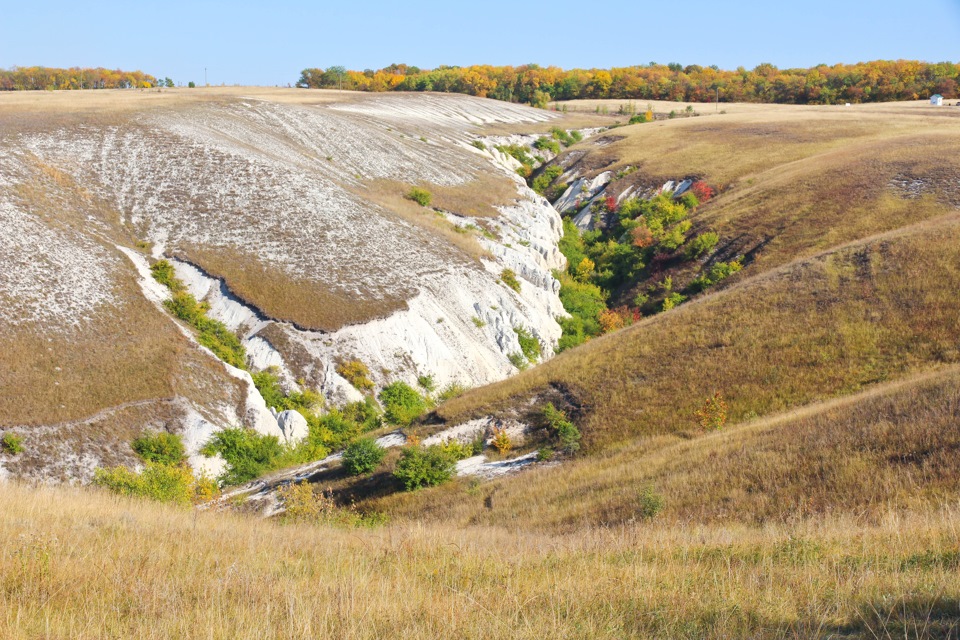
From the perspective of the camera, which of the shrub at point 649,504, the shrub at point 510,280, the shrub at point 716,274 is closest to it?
the shrub at point 649,504

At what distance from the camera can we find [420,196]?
2320 inches

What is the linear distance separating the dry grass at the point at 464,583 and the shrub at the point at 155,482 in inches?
483

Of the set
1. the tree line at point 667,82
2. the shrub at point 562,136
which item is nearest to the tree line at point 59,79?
the tree line at point 667,82

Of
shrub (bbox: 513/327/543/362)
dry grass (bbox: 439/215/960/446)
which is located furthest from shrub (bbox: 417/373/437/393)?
shrub (bbox: 513/327/543/362)

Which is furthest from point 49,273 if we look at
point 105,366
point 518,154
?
point 518,154

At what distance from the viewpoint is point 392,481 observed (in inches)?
945

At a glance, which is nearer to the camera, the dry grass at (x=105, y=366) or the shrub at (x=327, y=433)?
the dry grass at (x=105, y=366)

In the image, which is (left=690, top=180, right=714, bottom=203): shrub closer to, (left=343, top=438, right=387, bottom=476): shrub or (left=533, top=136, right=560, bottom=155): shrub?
(left=533, top=136, right=560, bottom=155): shrub

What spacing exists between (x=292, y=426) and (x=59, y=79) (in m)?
175

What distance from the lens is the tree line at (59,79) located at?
158 meters

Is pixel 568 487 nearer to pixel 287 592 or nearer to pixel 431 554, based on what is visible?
pixel 431 554

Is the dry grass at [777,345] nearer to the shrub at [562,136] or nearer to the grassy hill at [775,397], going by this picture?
the grassy hill at [775,397]

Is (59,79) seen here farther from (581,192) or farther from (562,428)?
(562,428)

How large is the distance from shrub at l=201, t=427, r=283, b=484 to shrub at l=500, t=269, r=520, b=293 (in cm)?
2314
